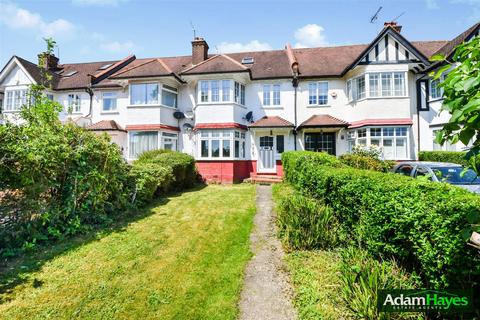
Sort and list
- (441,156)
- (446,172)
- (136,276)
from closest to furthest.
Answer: (136,276)
(446,172)
(441,156)

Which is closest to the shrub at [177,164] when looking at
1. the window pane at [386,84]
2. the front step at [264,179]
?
the front step at [264,179]

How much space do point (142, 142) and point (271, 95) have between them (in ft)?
32.9

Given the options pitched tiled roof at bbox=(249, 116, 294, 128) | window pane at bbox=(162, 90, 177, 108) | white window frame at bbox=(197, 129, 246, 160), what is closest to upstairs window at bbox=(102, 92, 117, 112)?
window pane at bbox=(162, 90, 177, 108)

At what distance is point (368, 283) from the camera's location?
3.49 meters

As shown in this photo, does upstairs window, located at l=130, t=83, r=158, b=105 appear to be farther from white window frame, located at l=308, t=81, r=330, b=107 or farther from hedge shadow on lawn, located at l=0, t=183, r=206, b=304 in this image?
white window frame, located at l=308, t=81, r=330, b=107

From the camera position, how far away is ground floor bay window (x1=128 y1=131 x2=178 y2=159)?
1717 cm

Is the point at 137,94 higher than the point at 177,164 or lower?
higher

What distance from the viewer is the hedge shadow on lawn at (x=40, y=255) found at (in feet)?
14.8

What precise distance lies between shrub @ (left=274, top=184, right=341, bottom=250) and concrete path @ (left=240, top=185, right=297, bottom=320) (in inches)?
17.3

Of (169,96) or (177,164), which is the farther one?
(169,96)

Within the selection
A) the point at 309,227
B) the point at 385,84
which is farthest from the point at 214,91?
the point at 309,227

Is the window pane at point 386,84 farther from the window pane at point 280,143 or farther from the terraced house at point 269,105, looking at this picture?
the window pane at point 280,143

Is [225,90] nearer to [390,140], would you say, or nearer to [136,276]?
[390,140]

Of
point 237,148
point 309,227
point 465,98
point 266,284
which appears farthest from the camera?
point 237,148
